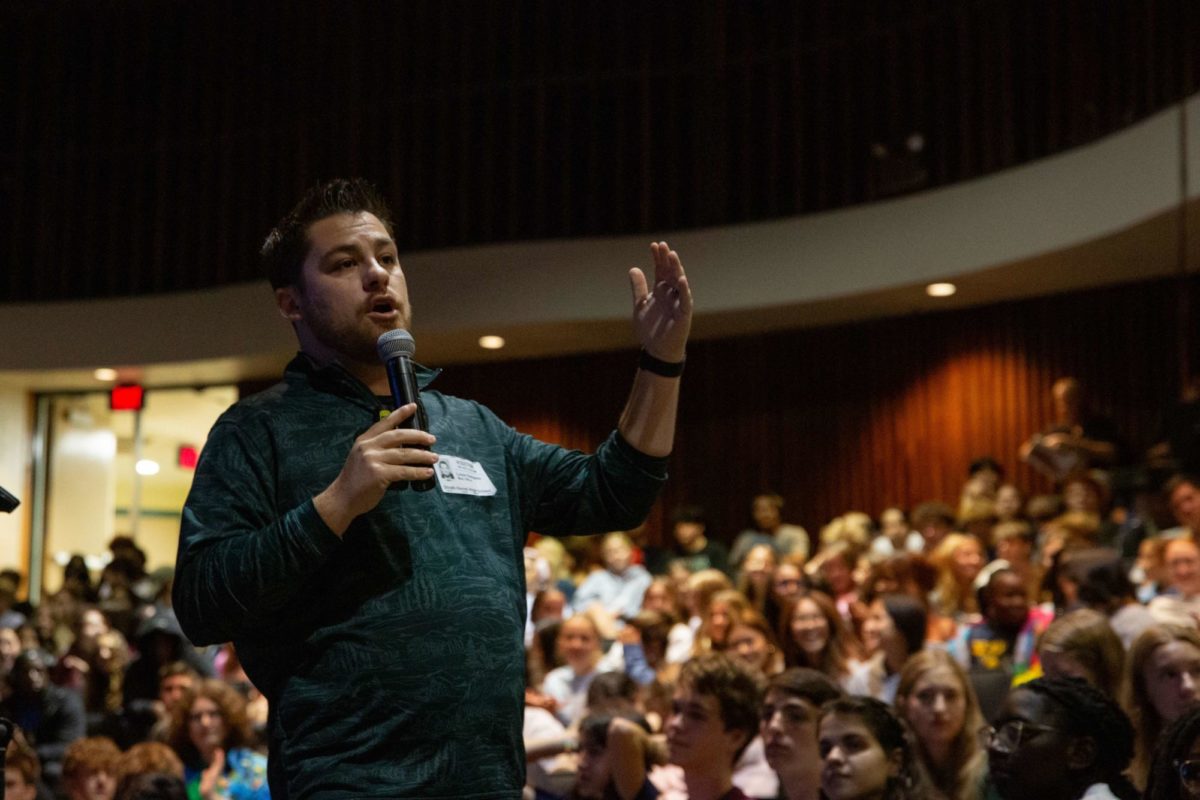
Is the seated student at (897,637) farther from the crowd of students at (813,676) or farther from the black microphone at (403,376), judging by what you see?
the black microphone at (403,376)

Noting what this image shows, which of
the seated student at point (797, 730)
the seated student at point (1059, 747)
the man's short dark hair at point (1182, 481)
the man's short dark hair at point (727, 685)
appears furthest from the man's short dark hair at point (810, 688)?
the man's short dark hair at point (1182, 481)

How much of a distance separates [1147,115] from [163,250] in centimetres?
697

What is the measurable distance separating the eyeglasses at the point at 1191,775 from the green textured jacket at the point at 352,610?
1.07 meters

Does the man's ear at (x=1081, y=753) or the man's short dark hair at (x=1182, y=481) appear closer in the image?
the man's ear at (x=1081, y=753)

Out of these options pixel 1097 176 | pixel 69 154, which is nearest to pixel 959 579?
pixel 1097 176

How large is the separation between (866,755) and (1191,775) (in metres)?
0.80

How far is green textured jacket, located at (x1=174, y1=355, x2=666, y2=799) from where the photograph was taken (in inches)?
58.1

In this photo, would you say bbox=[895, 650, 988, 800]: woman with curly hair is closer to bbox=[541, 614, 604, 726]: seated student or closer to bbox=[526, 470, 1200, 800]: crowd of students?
bbox=[526, 470, 1200, 800]: crowd of students

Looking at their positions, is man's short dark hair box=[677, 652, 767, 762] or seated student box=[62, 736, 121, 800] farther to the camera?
seated student box=[62, 736, 121, 800]

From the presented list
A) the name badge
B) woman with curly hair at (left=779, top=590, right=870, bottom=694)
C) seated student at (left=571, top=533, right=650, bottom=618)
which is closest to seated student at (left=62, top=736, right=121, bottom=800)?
woman with curly hair at (left=779, top=590, right=870, bottom=694)

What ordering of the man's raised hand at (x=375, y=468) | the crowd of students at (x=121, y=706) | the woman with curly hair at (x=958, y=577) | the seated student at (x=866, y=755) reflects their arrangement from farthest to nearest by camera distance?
the woman with curly hair at (x=958, y=577)
the crowd of students at (x=121, y=706)
the seated student at (x=866, y=755)
the man's raised hand at (x=375, y=468)

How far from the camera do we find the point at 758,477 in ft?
35.4

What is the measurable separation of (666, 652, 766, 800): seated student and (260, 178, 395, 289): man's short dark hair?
6.33 feet

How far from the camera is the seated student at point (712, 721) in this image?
3322 millimetres
